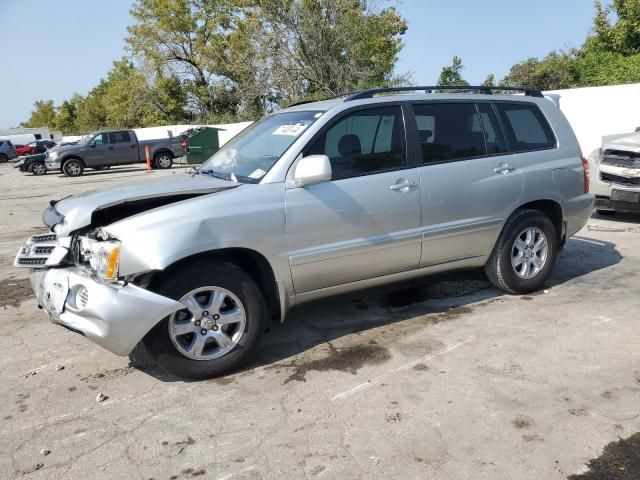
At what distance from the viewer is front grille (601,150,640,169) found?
26.3 feet

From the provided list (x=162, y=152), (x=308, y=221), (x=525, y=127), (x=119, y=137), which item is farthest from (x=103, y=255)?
(x=162, y=152)

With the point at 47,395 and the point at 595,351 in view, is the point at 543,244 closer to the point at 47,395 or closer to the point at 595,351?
the point at 595,351

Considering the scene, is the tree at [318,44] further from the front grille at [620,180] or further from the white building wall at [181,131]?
the front grille at [620,180]

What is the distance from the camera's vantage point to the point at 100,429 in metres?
3.19

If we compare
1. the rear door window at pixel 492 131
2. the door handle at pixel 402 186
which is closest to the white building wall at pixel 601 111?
the rear door window at pixel 492 131

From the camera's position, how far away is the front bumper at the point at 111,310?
337cm

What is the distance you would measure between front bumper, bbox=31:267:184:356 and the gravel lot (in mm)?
431

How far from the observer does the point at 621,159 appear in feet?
26.9

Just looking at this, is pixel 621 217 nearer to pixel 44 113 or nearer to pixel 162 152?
pixel 162 152

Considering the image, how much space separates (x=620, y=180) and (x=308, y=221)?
6.15 meters

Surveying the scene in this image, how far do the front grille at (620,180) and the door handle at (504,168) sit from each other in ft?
13.4

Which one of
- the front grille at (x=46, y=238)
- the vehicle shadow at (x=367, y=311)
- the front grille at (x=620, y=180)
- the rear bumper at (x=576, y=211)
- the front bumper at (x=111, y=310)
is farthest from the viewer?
the front grille at (x=620, y=180)

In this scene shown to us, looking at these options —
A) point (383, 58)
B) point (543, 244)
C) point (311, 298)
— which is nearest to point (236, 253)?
point (311, 298)

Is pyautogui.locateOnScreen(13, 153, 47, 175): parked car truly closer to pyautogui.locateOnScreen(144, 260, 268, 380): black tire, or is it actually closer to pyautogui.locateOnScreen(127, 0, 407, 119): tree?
pyautogui.locateOnScreen(127, 0, 407, 119): tree
